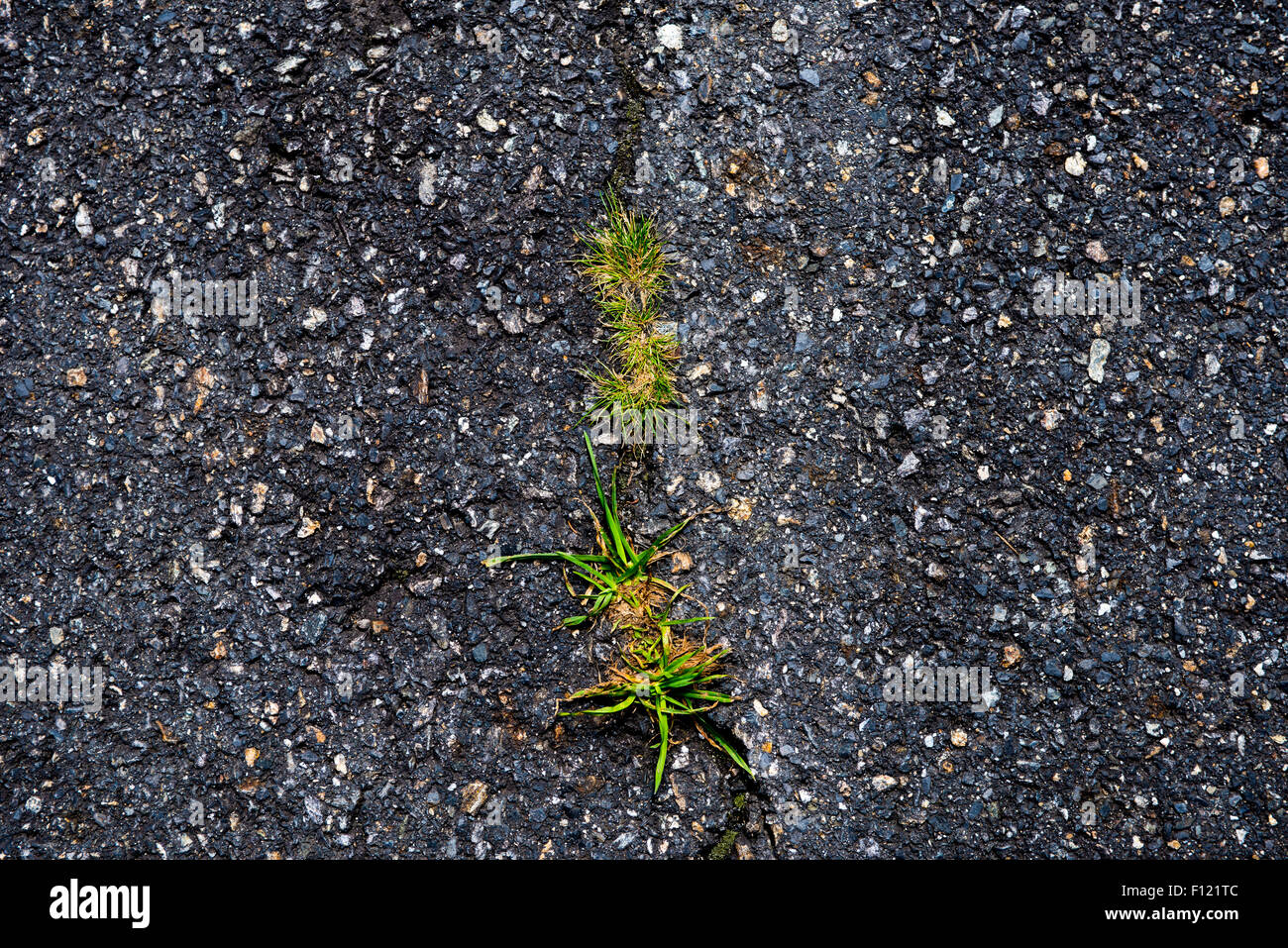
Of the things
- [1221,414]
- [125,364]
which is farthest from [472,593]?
[1221,414]

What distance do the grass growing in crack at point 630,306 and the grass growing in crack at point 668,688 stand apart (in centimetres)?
64

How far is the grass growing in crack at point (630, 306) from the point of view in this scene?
7.54ft

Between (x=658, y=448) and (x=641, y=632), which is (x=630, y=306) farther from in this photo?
(x=641, y=632)

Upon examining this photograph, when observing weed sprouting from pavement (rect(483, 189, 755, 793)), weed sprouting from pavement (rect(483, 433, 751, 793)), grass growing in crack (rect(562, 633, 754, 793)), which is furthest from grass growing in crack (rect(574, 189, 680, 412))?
grass growing in crack (rect(562, 633, 754, 793))

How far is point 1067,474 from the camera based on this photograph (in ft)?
7.38

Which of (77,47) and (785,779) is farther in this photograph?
(77,47)

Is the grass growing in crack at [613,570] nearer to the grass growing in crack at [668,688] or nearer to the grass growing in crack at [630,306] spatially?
the grass growing in crack at [668,688]

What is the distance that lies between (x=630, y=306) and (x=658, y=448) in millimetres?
385

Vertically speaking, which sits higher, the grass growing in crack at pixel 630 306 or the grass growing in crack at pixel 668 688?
the grass growing in crack at pixel 630 306

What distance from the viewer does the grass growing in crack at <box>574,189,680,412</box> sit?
2299mm

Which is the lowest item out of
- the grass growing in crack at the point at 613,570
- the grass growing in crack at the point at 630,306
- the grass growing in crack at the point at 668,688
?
the grass growing in crack at the point at 668,688

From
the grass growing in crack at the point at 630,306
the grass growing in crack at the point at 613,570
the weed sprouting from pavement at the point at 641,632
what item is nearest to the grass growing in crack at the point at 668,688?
the weed sprouting from pavement at the point at 641,632

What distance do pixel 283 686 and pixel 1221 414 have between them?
2.52 metres
